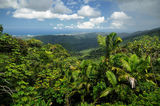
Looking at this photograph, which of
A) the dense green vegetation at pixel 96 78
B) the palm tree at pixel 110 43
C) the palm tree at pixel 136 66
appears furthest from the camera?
the palm tree at pixel 110 43

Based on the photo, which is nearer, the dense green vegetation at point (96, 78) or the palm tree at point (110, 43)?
the dense green vegetation at point (96, 78)

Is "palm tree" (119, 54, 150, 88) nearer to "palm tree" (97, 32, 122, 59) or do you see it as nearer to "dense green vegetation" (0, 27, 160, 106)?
"dense green vegetation" (0, 27, 160, 106)

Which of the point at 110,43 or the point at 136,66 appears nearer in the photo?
the point at 136,66

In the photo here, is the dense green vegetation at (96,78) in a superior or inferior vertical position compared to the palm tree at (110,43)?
inferior

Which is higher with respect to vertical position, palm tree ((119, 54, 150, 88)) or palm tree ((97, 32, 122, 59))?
palm tree ((97, 32, 122, 59))

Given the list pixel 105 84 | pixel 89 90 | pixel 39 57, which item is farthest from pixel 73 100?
pixel 39 57

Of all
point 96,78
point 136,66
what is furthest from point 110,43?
point 96,78

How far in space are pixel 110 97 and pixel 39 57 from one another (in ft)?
19.0

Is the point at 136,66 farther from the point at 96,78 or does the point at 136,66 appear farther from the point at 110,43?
the point at 96,78

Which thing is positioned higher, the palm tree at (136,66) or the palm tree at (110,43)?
the palm tree at (110,43)

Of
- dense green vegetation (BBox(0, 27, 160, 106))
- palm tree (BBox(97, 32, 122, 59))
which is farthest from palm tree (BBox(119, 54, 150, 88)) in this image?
palm tree (BBox(97, 32, 122, 59))

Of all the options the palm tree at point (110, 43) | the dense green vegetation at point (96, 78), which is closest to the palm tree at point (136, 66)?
the dense green vegetation at point (96, 78)

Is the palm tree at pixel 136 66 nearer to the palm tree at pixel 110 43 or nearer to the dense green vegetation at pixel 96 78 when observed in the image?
the dense green vegetation at pixel 96 78

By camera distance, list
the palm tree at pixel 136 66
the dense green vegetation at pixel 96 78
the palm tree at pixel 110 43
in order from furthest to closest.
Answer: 1. the palm tree at pixel 110 43
2. the palm tree at pixel 136 66
3. the dense green vegetation at pixel 96 78
